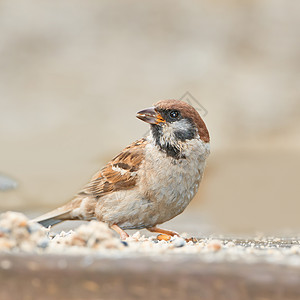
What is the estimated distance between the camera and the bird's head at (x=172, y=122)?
3295 millimetres

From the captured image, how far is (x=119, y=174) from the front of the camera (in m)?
3.51

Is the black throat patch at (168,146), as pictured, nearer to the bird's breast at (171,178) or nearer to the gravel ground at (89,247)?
the bird's breast at (171,178)

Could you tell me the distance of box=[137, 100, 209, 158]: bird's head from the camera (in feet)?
10.8

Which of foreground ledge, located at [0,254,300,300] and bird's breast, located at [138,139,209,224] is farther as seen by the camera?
bird's breast, located at [138,139,209,224]

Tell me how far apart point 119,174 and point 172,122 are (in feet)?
1.52

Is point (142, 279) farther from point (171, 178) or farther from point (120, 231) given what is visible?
point (120, 231)

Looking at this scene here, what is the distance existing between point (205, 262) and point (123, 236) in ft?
5.75

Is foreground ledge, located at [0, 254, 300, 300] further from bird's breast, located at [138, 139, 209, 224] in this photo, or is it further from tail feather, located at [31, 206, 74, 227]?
tail feather, located at [31, 206, 74, 227]

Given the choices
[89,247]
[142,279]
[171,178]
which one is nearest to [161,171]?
[171,178]

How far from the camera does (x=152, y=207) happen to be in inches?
128

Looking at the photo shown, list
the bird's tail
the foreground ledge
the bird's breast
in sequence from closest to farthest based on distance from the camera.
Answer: the foreground ledge < the bird's breast < the bird's tail

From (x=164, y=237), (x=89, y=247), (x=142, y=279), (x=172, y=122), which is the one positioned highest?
(x=172, y=122)

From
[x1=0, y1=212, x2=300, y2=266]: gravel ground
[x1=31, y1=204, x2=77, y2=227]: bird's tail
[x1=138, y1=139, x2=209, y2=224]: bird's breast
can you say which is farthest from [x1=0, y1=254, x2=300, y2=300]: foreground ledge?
[x1=31, y1=204, x2=77, y2=227]: bird's tail

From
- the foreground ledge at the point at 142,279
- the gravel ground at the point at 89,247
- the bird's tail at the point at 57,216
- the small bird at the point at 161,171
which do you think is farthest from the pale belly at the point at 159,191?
the foreground ledge at the point at 142,279
